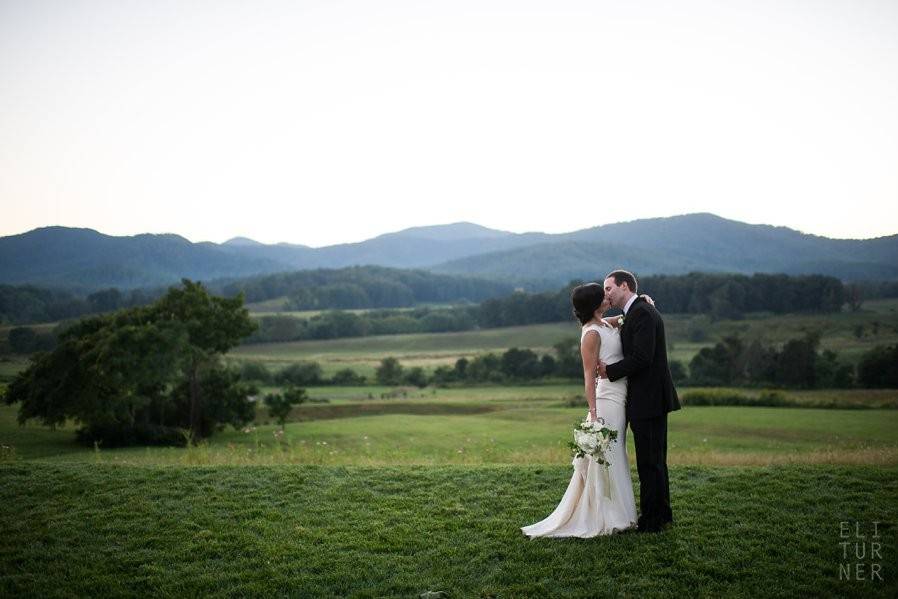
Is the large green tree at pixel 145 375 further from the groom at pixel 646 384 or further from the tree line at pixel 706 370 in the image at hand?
the groom at pixel 646 384

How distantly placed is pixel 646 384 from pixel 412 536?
3.62 metres

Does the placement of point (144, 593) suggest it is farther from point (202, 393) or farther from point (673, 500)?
point (202, 393)

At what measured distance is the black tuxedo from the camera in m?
7.87

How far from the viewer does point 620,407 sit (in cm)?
832

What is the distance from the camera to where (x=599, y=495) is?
8180 mm

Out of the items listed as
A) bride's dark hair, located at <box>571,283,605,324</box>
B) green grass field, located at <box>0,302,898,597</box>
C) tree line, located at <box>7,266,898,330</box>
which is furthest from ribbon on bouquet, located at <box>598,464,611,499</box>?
tree line, located at <box>7,266,898,330</box>

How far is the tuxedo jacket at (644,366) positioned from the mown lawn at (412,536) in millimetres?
1632

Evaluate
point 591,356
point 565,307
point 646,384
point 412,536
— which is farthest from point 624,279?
point 565,307

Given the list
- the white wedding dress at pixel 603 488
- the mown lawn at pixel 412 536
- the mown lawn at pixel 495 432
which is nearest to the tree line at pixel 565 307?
the mown lawn at pixel 495 432

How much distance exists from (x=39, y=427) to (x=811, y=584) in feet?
167

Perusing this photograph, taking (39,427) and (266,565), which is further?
(39,427)

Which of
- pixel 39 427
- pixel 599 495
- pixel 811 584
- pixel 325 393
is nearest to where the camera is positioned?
pixel 811 584

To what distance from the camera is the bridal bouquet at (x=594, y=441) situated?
805 centimetres

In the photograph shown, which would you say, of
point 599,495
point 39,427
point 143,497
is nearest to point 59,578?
point 143,497
